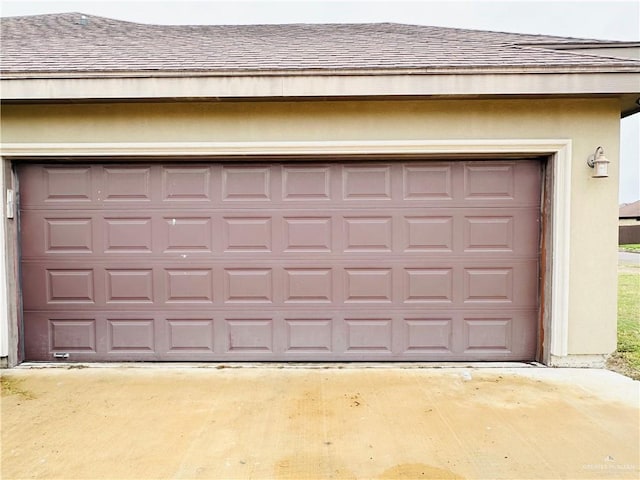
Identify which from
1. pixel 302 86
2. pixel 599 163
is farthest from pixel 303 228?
pixel 599 163

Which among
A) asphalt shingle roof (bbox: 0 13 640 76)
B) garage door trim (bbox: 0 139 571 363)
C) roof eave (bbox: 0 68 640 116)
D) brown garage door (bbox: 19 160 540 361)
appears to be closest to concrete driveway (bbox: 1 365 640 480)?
brown garage door (bbox: 19 160 540 361)

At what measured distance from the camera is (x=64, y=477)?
8.29 feet

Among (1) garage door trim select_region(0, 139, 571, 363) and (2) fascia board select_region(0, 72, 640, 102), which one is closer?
(2) fascia board select_region(0, 72, 640, 102)

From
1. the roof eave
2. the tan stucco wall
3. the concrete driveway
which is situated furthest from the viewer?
the tan stucco wall

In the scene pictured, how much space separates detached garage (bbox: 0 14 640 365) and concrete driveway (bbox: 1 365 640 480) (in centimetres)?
39

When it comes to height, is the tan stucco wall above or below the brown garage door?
above

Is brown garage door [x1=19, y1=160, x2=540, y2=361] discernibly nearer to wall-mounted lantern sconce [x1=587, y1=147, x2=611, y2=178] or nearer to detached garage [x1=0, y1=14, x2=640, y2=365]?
detached garage [x1=0, y1=14, x2=640, y2=365]

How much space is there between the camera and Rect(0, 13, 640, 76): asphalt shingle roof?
13.1ft

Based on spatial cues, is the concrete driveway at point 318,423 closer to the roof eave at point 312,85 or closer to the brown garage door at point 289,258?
the brown garage door at point 289,258

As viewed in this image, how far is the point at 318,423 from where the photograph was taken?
125 inches

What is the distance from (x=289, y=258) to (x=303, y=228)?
35 cm

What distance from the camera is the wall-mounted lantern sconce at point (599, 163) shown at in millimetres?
4129

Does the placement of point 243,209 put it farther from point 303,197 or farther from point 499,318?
point 499,318

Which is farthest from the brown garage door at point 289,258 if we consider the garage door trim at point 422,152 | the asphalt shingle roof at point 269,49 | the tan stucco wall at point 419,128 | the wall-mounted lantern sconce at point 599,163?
the asphalt shingle roof at point 269,49
